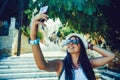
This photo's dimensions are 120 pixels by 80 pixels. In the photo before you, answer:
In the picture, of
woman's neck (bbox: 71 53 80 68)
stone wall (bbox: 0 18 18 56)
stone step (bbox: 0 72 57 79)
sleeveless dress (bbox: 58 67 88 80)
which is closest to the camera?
sleeveless dress (bbox: 58 67 88 80)

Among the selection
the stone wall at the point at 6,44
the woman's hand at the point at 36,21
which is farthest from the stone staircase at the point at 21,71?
the woman's hand at the point at 36,21

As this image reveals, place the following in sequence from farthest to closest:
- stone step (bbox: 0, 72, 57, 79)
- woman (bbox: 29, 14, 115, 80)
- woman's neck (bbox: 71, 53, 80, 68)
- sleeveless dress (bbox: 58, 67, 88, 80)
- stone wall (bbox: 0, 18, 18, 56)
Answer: stone wall (bbox: 0, 18, 18, 56) < stone step (bbox: 0, 72, 57, 79) < woman's neck (bbox: 71, 53, 80, 68) < sleeveless dress (bbox: 58, 67, 88, 80) < woman (bbox: 29, 14, 115, 80)

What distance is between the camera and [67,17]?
7590 mm

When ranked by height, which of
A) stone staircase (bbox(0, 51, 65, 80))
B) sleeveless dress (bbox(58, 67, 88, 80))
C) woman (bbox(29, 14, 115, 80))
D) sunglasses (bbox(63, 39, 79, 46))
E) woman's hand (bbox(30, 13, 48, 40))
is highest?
woman's hand (bbox(30, 13, 48, 40))

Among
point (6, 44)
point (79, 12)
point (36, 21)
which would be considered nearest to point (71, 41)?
point (36, 21)

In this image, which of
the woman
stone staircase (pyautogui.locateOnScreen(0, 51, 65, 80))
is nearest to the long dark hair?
the woman

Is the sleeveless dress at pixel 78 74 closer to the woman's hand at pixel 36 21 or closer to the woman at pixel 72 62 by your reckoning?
the woman at pixel 72 62

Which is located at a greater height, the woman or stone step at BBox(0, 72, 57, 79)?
the woman

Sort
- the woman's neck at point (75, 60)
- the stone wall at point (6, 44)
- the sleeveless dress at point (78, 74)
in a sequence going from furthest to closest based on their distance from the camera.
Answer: the stone wall at point (6, 44) < the woman's neck at point (75, 60) < the sleeveless dress at point (78, 74)

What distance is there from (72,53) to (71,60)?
81 millimetres

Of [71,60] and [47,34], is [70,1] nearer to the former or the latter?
[71,60]

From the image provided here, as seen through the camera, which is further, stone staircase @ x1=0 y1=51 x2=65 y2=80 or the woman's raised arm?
stone staircase @ x1=0 y1=51 x2=65 y2=80

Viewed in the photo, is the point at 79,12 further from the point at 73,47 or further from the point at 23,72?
the point at 23,72

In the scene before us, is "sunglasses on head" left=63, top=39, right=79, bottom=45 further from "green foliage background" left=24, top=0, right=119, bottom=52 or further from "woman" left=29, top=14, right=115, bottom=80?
"green foliage background" left=24, top=0, right=119, bottom=52
